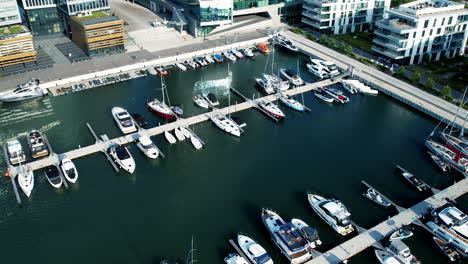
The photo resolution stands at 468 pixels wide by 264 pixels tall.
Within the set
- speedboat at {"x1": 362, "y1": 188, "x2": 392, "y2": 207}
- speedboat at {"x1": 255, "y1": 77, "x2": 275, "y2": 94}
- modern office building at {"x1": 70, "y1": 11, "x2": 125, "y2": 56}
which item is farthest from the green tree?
modern office building at {"x1": 70, "y1": 11, "x2": 125, "y2": 56}

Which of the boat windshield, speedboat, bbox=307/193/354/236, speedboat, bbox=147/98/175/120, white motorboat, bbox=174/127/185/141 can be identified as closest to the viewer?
the boat windshield

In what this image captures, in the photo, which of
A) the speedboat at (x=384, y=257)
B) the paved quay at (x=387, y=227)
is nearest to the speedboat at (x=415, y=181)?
the paved quay at (x=387, y=227)

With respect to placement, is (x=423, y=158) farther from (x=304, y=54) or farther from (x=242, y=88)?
(x=304, y=54)

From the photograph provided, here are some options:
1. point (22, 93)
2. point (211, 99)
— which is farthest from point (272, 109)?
point (22, 93)

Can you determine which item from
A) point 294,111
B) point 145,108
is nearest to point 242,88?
point 294,111

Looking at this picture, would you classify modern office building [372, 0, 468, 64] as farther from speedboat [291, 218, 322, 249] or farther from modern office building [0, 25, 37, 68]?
modern office building [0, 25, 37, 68]

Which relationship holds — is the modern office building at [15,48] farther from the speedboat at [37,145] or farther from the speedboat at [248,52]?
the speedboat at [248,52]
